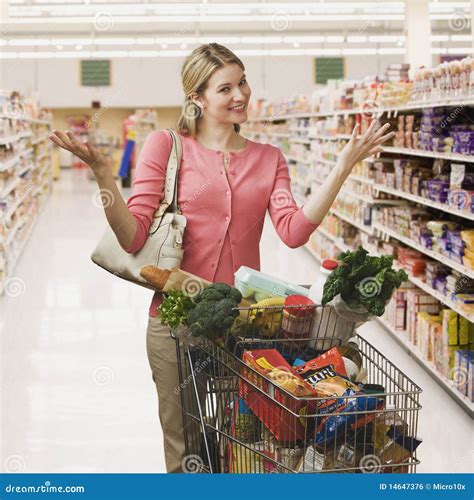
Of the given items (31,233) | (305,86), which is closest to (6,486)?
(31,233)

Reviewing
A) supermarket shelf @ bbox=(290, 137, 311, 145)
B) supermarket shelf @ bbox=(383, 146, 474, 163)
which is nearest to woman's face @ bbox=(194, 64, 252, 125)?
supermarket shelf @ bbox=(383, 146, 474, 163)

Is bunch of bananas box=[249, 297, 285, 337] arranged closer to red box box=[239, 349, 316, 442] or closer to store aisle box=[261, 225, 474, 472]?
red box box=[239, 349, 316, 442]

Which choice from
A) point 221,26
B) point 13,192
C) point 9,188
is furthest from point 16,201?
point 221,26

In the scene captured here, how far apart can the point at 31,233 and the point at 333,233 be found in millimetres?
4942

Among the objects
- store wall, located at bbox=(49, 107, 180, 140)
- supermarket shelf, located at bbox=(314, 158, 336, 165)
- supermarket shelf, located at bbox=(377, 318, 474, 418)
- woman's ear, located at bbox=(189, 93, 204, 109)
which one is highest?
store wall, located at bbox=(49, 107, 180, 140)

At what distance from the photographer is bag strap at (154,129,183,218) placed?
8.10 ft

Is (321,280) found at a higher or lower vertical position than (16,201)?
lower

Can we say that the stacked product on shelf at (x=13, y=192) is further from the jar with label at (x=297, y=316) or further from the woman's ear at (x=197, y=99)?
the jar with label at (x=297, y=316)

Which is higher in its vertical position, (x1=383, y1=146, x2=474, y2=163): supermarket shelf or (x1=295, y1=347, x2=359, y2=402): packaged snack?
(x1=383, y1=146, x2=474, y2=163): supermarket shelf

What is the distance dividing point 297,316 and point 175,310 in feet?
1.01

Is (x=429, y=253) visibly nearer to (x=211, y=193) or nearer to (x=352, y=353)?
(x=211, y=193)

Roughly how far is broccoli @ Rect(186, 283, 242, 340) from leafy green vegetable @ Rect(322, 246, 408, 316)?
0.75 ft

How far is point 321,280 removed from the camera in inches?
81.5

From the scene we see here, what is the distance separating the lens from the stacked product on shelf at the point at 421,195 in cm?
457
